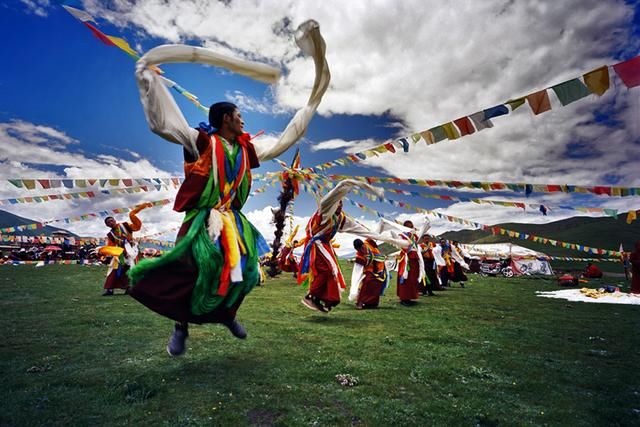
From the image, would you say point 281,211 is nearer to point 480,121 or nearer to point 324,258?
point 324,258

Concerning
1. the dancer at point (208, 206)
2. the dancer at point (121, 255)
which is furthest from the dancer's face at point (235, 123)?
the dancer at point (121, 255)

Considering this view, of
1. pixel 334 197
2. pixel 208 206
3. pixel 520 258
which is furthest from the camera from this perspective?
pixel 520 258

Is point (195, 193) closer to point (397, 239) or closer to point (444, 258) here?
point (397, 239)

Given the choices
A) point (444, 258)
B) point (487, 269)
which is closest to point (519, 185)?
point (444, 258)

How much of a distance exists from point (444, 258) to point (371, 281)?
839 centimetres

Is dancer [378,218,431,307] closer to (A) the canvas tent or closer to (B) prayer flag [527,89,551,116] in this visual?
(B) prayer flag [527,89,551,116]

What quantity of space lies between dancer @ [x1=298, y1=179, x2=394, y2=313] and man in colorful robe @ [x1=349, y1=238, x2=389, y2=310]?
4.42ft

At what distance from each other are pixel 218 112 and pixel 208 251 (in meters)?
1.49

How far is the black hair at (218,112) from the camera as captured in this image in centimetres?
375

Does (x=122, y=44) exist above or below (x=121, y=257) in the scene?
above

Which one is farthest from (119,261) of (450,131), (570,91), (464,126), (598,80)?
(598,80)

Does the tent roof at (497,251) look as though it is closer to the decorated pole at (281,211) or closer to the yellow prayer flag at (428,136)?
the decorated pole at (281,211)

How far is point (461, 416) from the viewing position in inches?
115

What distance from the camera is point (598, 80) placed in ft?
13.6
